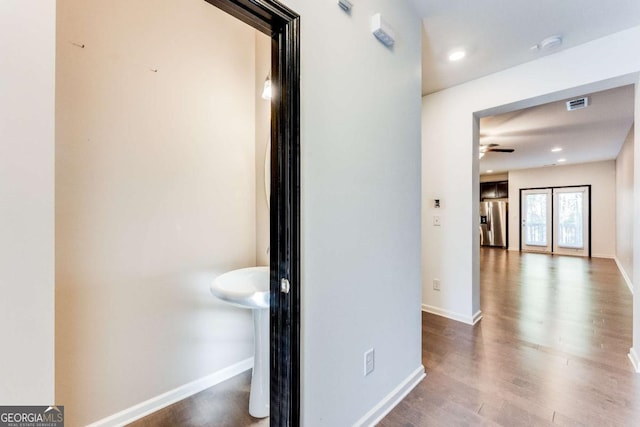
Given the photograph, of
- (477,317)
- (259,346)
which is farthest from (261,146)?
(477,317)

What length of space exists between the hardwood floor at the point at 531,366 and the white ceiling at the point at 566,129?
8.09 feet

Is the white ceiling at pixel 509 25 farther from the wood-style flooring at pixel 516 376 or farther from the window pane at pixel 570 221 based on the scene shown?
the window pane at pixel 570 221

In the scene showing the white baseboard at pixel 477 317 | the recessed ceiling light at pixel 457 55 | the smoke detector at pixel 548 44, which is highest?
the recessed ceiling light at pixel 457 55

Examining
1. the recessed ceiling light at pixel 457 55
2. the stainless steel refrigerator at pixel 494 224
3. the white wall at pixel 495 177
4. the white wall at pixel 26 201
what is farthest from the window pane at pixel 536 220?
the white wall at pixel 26 201

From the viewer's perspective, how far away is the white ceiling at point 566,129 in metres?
3.30

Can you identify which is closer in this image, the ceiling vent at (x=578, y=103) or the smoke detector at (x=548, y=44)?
the smoke detector at (x=548, y=44)

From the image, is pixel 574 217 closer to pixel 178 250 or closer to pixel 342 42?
pixel 342 42

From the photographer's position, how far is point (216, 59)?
6.32 ft

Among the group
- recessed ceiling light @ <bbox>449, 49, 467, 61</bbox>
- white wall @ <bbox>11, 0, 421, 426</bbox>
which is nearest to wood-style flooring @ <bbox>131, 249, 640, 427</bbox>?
white wall @ <bbox>11, 0, 421, 426</bbox>

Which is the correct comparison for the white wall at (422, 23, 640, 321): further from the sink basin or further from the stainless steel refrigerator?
the stainless steel refrigerator

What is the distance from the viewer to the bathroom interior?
4.51ft

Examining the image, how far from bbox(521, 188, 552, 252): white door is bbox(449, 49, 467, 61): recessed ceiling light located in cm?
776

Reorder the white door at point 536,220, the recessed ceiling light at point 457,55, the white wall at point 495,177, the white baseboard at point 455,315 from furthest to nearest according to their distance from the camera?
1. the white wall at point 495,177
2. the white door at point 536,220
3. the white baseboard at point 455,315
4. the recessed ceiling light at point 457,55

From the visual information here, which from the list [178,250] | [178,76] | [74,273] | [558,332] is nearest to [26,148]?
[74,273]
